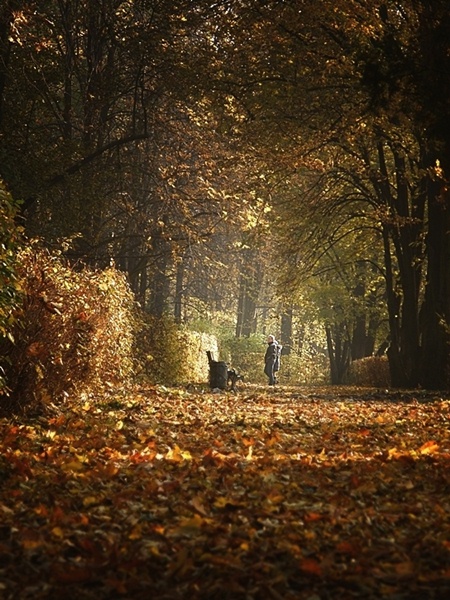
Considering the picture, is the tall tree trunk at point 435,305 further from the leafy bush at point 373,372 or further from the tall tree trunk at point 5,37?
the tall tree trunk at point 5,37

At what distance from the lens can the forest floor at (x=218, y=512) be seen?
4852mm

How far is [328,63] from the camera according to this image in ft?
59.1

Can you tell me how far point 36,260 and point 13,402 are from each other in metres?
1.91

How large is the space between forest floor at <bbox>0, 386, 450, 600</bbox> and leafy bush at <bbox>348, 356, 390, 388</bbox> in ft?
60.4

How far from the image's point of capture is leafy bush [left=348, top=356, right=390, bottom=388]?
29656 mm

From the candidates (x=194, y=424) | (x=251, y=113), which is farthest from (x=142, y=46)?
(x=194, y=424)

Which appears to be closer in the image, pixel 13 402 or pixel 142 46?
pixel 13 402

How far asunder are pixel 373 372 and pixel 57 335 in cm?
2047

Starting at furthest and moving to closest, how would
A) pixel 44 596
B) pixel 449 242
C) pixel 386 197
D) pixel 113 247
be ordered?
pixel 113 247 < pixel 386 197 < pixel 449 242 < pixel 44 596

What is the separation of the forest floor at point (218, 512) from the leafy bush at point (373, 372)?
1841 cm

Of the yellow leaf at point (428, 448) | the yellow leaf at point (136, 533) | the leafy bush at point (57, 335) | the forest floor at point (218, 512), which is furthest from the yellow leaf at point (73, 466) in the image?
the yellow leaf at point (428, 448)

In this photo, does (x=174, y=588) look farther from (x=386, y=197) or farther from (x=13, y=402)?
(x=386, y=197)

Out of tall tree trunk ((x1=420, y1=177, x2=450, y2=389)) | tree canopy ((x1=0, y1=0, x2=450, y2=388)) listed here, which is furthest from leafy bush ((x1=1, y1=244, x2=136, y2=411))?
tall tree trunk ((x1=420, y1=177, x2=450, y2=389))

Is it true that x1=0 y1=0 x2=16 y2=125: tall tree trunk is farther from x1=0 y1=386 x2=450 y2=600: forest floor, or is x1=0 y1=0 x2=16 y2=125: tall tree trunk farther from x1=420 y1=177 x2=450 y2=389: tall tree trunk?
x1=420 y1=177 x2=450 y2=389: tall tree trunk
